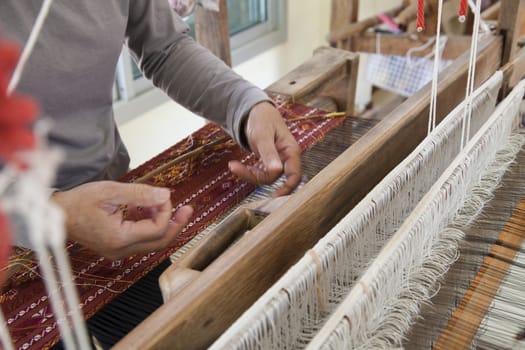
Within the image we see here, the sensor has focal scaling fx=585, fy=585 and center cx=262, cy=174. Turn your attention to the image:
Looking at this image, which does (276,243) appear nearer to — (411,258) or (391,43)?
(411,258)

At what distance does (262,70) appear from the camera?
3473mm

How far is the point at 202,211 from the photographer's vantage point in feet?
3.80

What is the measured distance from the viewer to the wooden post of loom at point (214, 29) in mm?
1732

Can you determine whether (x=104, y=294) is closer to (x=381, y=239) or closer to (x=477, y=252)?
(x=381, y=239)

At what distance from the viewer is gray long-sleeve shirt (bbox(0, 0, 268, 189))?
102cm

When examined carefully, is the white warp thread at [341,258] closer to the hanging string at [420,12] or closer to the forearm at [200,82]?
the hanging string at [420,12]

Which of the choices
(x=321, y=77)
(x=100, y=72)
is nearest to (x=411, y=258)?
Answer: (x=100, y=72)

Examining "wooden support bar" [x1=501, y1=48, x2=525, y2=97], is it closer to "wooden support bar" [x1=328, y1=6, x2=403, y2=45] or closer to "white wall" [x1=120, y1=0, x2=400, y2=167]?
"wooden support bar" [x1=328, y1=6, x2=403, y2=45]

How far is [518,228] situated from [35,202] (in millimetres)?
915

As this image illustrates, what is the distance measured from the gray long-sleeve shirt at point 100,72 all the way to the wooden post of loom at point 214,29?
14.7 inches

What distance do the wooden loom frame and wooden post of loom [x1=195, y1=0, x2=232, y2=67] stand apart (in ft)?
2.42

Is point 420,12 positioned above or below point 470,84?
above

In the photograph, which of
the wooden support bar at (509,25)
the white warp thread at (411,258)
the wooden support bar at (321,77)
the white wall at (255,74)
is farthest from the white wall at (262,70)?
the white warp thread at (411,258)

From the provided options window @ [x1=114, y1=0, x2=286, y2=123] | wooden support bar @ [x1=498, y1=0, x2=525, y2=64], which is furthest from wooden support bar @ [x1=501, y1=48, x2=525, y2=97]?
window @ [x1=114, y1=0, x2=286, y2=123]
